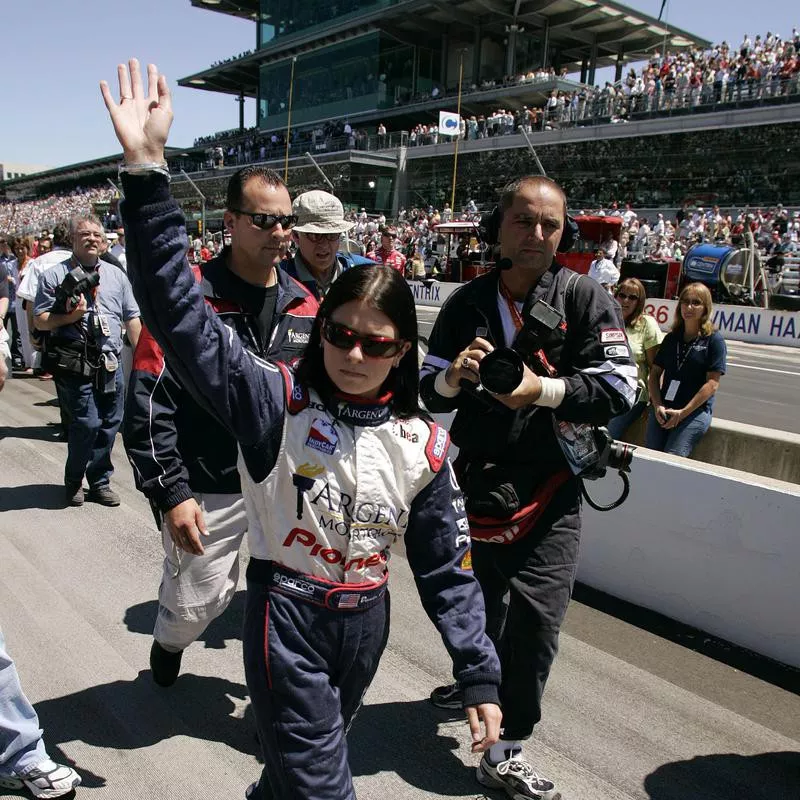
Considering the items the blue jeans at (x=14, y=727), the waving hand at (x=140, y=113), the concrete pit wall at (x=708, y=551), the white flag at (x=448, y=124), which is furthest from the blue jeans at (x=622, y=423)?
the white flag at (x=448, y=124)

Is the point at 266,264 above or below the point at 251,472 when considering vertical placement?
above

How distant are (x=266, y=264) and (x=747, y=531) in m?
2.63

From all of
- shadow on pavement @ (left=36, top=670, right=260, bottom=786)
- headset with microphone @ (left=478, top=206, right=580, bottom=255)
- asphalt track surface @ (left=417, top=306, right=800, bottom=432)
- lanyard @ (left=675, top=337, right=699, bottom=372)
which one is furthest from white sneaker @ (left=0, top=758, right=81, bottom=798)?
asphalt track surface @ (left=417, top=306, right=800, bottom=432)

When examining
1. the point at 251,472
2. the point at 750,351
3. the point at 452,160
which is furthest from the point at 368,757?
the point at 452,160

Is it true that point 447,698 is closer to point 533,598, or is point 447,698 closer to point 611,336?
point 533,598

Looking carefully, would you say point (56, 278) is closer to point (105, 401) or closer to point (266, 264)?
point (105, 401)

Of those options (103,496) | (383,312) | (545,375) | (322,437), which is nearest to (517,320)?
(545,375)

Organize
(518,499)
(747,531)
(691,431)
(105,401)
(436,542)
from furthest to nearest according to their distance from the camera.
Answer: (105,401)
(691,431)
(747,531)
(518,499)
(436,542)

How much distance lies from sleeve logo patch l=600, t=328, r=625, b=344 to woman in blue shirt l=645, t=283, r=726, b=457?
2915 mm

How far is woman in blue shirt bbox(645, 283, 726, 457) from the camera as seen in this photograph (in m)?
5.38

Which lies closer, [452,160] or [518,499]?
[518,499]

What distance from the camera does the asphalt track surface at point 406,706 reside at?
279 cm

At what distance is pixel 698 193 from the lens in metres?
33.0

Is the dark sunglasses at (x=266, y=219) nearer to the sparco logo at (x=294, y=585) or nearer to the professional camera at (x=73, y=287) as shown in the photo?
the sparco logo at (x=294, y=585)
